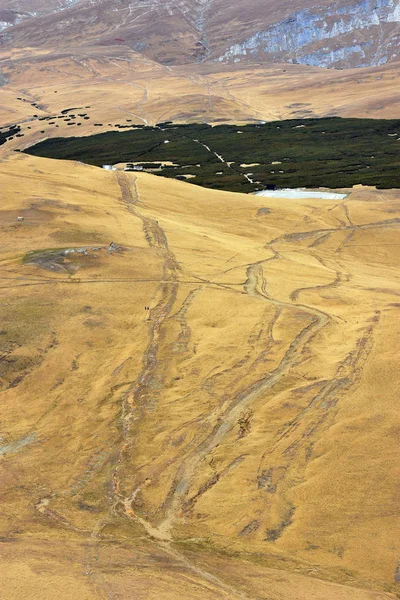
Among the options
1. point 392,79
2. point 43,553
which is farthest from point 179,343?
point 392,79

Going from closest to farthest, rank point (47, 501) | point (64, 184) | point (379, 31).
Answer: point (47, 501)
point (64, 184)
point (379, 31)

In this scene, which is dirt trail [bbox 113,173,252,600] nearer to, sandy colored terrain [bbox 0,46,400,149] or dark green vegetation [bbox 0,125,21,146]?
dark green vegetation [bbox 0,125,21,146]

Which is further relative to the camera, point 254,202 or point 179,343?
point 254,202

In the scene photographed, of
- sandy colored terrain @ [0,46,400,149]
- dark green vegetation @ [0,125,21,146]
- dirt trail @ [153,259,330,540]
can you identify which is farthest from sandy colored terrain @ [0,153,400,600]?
sandy colored terrain @ [0,46,400,149]

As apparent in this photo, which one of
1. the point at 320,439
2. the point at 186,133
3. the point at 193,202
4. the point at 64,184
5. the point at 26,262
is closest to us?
the point at 320,439

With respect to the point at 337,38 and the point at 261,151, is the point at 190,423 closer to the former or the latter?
the point at 261,151

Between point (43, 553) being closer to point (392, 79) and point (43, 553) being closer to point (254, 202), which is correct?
point (254, 202)

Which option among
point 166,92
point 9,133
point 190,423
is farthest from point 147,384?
point 166,92
